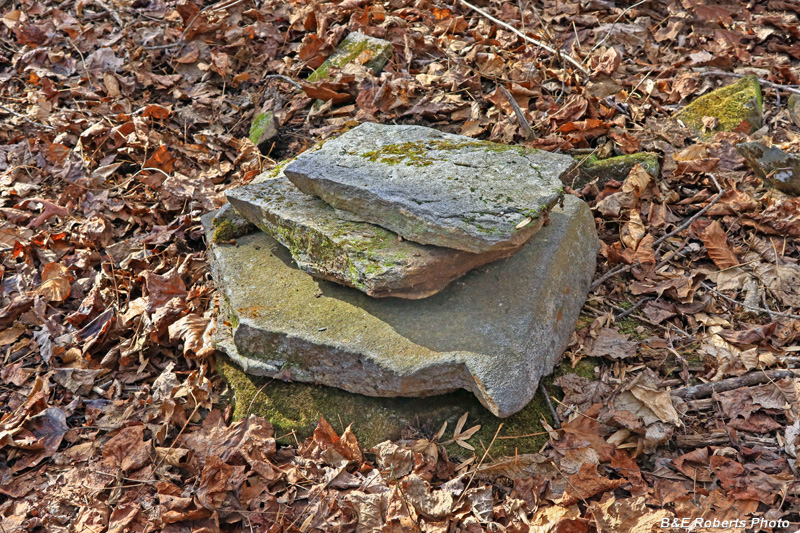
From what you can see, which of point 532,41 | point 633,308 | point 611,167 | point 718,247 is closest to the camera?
point 633,308

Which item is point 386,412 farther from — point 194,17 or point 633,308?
point 194,17

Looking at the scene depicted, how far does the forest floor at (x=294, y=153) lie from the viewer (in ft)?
9.38

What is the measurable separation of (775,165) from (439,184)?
2.23 m

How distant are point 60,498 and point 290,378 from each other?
127cm

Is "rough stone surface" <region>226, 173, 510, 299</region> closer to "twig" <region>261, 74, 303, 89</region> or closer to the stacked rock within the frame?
the stacked rock

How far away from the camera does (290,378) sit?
3.24 meters

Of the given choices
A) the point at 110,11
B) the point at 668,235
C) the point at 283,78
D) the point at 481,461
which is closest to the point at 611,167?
the point at 668,235

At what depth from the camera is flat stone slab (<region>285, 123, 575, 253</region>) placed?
2.92 m

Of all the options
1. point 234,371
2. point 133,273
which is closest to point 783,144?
point 234,371

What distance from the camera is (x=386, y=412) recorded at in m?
3.14

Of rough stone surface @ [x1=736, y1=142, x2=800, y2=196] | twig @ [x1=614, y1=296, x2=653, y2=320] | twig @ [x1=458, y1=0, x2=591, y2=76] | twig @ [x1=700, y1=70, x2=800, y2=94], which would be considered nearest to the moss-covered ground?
twig @ [x1=614, y1=296, x2=653, y2=320]

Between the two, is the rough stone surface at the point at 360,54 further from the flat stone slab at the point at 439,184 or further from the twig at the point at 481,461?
the twig at the point at 481,461

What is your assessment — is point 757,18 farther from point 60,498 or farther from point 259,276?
point 60,498

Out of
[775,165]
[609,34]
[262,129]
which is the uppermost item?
[609,34]
